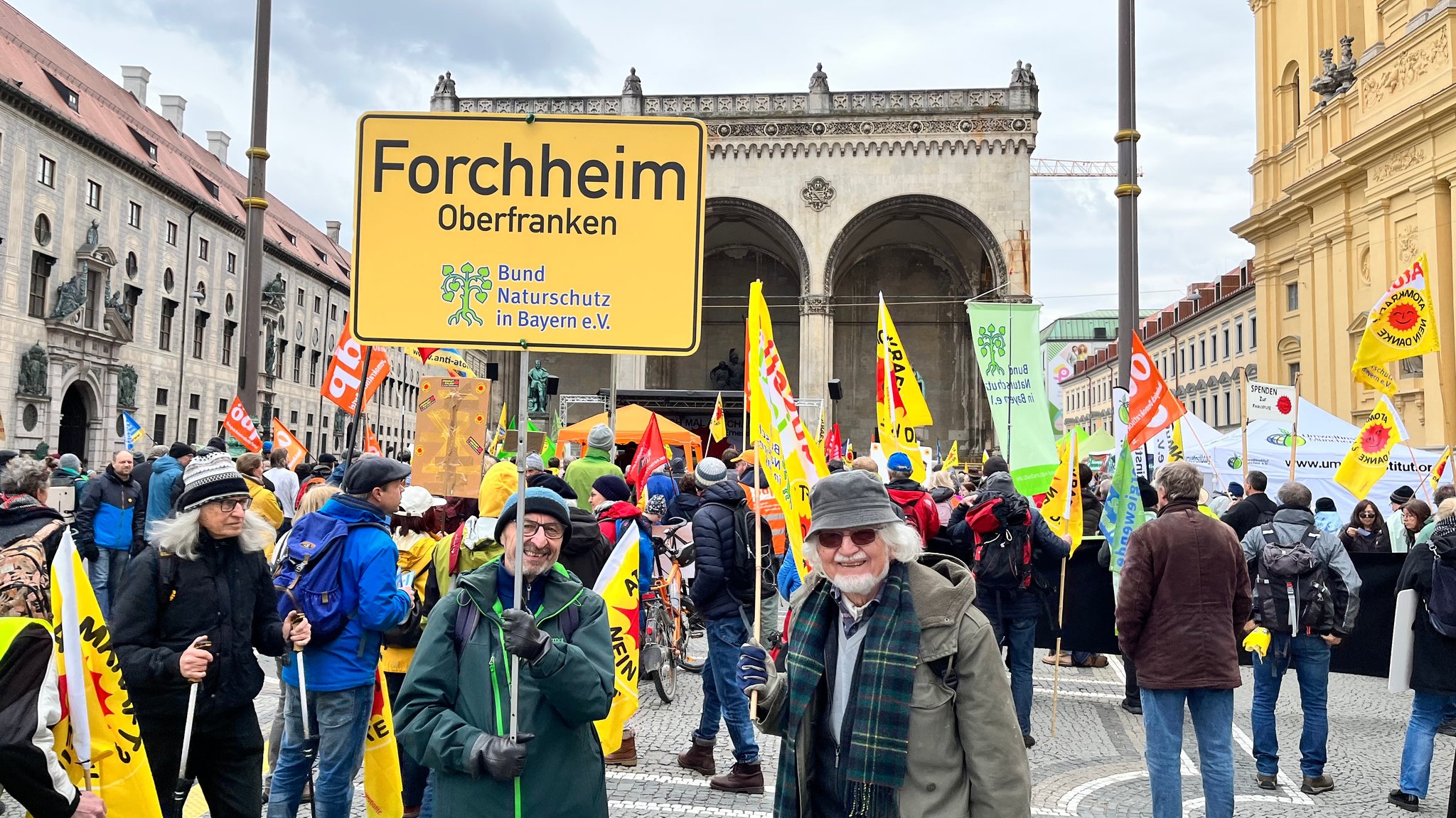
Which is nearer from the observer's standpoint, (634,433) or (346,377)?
(346,377)

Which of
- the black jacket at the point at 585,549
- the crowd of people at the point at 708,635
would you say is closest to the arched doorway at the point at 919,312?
the crowd of people at the point at 708,635

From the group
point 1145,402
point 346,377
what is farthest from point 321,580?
point 1145,402

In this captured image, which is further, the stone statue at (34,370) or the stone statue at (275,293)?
the stone statue at (275,293)

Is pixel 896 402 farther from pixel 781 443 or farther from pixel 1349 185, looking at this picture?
pixel 1349 185

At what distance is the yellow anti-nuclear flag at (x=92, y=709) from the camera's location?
2.93 metres

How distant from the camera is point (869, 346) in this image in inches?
1590

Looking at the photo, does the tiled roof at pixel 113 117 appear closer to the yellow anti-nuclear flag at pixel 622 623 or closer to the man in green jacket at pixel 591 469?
the man in green jacket at pixel 591 469

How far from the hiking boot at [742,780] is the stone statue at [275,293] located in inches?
1798

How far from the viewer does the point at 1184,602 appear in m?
4.52

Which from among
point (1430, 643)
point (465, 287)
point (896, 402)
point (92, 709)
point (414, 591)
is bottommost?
point (1430, 643)

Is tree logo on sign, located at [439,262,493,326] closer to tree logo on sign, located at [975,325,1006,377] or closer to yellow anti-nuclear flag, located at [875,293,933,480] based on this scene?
yellow anti-nuclear flag, located at [875,293,933,480]

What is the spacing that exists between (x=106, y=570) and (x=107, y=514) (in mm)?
563

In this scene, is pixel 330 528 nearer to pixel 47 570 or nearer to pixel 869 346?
pixel 47 570

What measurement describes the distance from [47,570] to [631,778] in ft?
11.1
